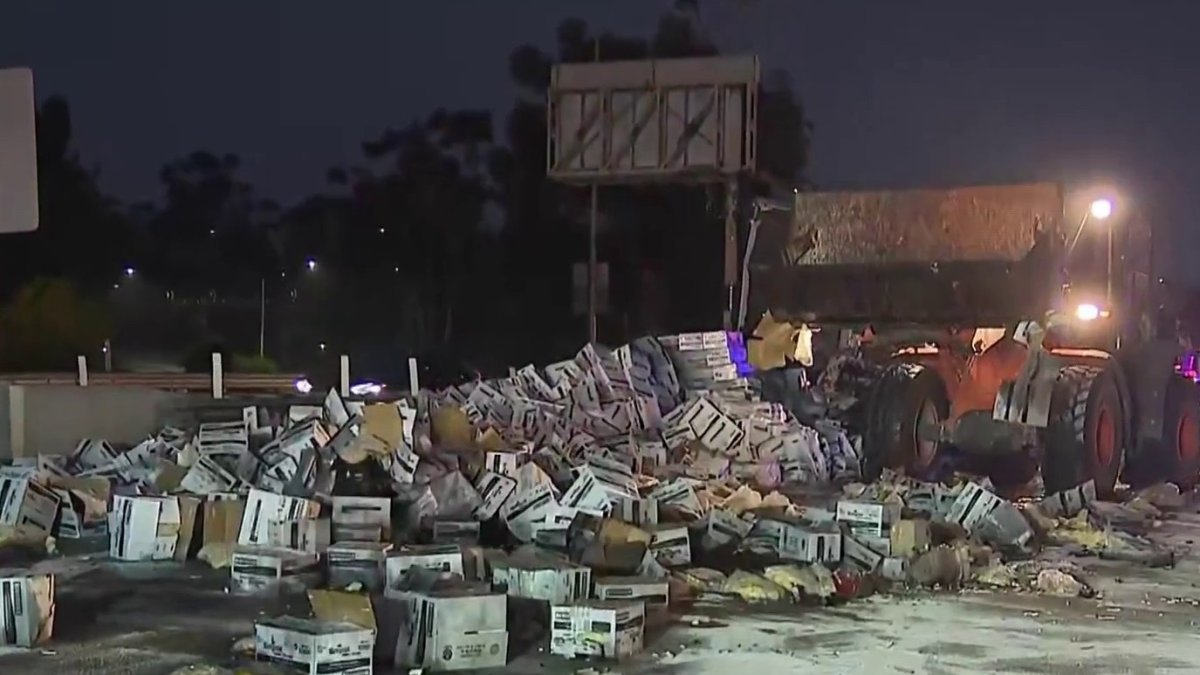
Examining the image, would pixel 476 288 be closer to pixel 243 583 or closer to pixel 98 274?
pixel 98 274

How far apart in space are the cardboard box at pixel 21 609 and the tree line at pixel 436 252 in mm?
22851

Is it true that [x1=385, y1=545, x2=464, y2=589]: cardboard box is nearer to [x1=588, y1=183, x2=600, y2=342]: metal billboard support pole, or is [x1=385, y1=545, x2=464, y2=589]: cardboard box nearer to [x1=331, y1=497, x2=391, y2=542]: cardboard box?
[x1=331, y1=497, x2=391, y2=542]: cardboard box

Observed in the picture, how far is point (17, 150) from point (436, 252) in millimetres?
36764

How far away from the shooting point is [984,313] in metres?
12.4

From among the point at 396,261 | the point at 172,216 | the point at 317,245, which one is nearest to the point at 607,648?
the point at 396,261

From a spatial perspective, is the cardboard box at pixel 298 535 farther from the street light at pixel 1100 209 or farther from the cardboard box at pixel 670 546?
the street light at pixel 1100 209

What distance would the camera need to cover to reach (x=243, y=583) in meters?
8.12

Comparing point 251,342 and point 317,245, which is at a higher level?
point 317,245

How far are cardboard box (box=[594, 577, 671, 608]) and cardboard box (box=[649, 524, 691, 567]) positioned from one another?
47.3 inches

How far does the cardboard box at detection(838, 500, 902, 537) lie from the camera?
29.2 feet

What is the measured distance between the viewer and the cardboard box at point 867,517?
8914 mm

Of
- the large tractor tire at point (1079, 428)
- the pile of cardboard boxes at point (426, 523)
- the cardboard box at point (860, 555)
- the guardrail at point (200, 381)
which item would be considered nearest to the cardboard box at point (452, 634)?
the pile of cardboard boxes at point (426, 523)

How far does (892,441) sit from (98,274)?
39.0 m

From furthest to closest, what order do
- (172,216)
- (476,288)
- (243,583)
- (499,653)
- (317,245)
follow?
(172,216) < (317,245) < (476,288) < (243,583) < (499,653)
